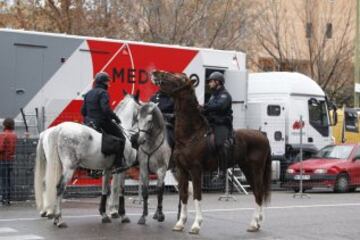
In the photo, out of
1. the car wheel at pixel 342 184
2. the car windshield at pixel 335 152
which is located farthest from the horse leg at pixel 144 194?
the car windshield at pixel 335 152

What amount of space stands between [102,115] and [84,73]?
640 cm

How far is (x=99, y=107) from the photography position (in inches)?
507

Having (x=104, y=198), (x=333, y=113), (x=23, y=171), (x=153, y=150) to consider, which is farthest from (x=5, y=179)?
(x=333, y=113)

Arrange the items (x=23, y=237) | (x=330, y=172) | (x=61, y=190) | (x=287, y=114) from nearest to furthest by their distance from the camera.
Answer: (x=23, y=237) < (x=61, y=190) < (x=330, y=172) < (x=287, y=114)

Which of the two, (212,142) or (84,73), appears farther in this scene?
(84,73)

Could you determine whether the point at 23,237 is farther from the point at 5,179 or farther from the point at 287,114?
the point at 287,114

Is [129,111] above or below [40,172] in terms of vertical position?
above

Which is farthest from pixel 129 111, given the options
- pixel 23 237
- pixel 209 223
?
pixel 23 237

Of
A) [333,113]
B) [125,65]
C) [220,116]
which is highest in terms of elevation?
[125,65]

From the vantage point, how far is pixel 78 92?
1894 centimetres

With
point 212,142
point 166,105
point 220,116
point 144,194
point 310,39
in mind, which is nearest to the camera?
point 212,142

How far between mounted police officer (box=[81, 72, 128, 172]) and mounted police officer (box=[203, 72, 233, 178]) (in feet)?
5.61

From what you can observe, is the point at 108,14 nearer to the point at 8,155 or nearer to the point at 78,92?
the point at 78,92

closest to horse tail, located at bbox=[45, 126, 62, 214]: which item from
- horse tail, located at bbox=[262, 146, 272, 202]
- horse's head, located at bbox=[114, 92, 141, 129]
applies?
horse's head, located at bbox=[114, 92, 141, 129]
